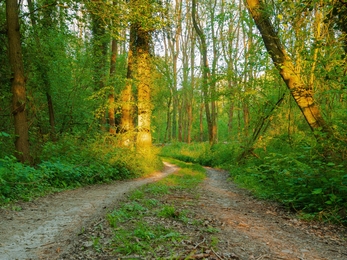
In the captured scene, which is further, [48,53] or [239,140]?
[239,140]

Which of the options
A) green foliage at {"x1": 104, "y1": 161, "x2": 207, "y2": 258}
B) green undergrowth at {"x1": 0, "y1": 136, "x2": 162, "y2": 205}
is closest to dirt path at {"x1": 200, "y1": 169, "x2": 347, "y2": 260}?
green foliage at {"x1": 104, "y1": 161, "x2": 207, "y2": 258}

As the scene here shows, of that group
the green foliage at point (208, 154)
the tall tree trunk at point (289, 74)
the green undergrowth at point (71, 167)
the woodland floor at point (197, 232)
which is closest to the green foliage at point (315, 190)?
the woodland floor at point (197, 232)

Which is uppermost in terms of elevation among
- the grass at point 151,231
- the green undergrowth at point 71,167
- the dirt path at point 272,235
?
the green undergrowth at point 71,167

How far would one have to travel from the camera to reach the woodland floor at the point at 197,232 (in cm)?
312

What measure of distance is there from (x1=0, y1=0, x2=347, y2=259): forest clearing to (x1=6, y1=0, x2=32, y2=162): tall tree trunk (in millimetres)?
27

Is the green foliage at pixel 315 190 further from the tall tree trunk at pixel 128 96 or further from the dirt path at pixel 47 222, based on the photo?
the tall tree trunk at pixel 128 96

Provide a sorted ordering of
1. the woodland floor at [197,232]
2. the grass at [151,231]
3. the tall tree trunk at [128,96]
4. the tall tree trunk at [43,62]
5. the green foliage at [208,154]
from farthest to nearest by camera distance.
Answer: the green foliage at [208,154]
the tall tree trunk at [128,96]
the tall tree trunk at [43,62]
the woodland floor at [197,232]
the grass at [151,231]

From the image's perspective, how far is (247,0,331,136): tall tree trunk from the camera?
6676 mm

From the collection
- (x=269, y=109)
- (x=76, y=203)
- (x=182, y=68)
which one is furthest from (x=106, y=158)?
(x=182, y=68)

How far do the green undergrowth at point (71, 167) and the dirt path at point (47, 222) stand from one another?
56 cm

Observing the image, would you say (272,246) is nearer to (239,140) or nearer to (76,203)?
(76,203)

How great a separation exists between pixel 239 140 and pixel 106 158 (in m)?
7.43

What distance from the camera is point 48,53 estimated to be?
10648 millimetres

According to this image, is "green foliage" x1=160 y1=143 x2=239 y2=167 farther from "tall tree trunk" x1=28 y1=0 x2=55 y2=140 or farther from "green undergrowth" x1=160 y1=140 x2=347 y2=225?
"tall tree trunk" x1=28 y1=0 x2=55 y2=140
